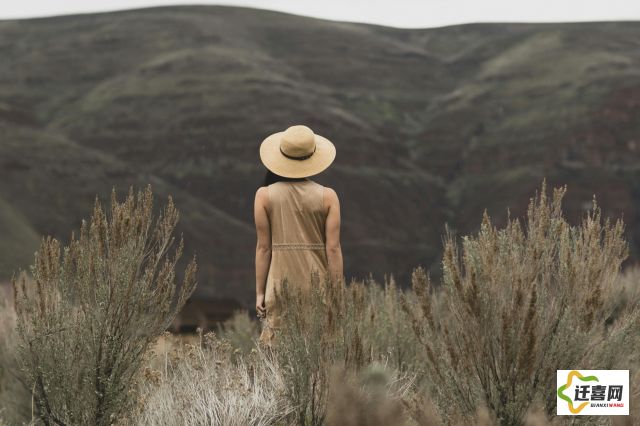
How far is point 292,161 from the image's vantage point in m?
6.49

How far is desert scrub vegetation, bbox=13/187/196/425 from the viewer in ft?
19.0

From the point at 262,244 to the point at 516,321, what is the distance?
Answer: 6.33 feet

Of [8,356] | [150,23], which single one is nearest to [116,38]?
[150,23]

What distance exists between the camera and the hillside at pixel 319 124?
65250 mm

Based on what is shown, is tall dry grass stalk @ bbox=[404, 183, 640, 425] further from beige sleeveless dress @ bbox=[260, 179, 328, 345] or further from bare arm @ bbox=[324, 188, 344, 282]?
beige sleeveless dress @ bbox=[260, 179, 328, 345]

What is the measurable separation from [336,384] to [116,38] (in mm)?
106101

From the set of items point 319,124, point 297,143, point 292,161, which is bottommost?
point 292,161

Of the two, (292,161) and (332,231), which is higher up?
(292,161)

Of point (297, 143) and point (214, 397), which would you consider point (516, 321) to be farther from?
point (297, 143)

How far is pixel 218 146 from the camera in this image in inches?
3169

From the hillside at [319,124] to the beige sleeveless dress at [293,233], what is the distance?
45151 mm

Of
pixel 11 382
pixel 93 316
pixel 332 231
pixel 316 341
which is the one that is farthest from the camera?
pixel 11 382

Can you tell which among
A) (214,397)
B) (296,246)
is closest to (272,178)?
(296,246)

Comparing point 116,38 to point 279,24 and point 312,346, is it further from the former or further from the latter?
point 312,346
